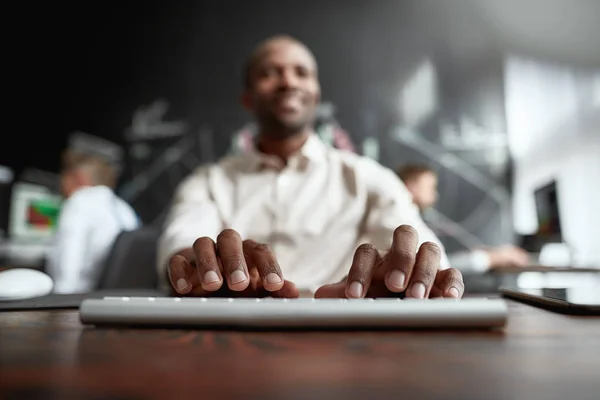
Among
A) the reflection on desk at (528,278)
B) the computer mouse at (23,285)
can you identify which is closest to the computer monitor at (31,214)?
the reflection on desk at (528,278)

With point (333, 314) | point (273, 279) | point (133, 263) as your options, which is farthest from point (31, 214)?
point (333, 314)

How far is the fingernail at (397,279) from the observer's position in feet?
1.52

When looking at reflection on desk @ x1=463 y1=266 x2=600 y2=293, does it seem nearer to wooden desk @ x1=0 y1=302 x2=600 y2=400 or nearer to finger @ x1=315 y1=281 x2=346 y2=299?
finger @ x1=315 y1=281 x2=346 y2=299

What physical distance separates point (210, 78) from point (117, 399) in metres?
3.63

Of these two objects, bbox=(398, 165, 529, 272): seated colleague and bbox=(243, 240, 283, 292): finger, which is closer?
bbox=(243, 240, 283, 292): finger

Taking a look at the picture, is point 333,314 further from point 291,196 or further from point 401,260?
point 291,196

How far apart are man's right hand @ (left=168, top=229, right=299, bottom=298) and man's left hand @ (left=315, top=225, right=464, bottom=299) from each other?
58mm

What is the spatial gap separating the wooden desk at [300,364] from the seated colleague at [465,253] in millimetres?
2191

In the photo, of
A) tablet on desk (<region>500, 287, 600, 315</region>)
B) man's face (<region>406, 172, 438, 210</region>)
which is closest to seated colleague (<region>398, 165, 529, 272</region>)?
man's face (<region>406, 172, 438, 210</region>)

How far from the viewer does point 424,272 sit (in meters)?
0.48

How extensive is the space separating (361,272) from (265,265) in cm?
10

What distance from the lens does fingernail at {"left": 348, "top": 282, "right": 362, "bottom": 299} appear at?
1.49 feet

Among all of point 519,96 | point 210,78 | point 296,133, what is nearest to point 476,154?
point 519,96

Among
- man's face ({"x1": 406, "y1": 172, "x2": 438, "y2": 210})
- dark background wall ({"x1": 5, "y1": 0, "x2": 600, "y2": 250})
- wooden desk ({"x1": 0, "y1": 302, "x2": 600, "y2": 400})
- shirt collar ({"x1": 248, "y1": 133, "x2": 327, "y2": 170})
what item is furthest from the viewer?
dark background wall ({"x1": 5, "y1": 0, "x2": 600, "y2": 250})
